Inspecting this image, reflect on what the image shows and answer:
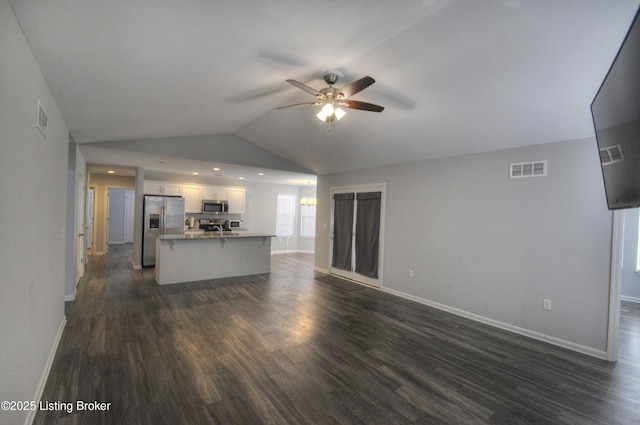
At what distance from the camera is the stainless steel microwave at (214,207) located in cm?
799

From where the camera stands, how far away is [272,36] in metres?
1.97

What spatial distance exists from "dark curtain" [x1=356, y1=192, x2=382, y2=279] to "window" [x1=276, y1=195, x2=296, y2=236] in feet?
14.4

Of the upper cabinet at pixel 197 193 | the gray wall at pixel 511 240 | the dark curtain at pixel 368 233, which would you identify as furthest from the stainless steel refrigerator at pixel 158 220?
the gray wall at pixel 511 240

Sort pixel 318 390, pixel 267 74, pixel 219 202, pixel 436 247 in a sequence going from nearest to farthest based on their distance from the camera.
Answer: pixel 318 390
pixel 267 74
pixel 436 247
pixel 219 202

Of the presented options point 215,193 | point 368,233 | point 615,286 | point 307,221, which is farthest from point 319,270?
point 615,286

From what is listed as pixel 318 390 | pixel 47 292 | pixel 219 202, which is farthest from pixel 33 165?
pixel 219 202

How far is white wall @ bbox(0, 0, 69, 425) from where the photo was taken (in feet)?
4.57

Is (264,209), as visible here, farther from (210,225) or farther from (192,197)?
(192,197)

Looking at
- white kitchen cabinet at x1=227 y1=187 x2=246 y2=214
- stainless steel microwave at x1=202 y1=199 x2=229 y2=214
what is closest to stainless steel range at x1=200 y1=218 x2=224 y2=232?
stainless steel microwave at x1=202 y1=199 x2=229 y2=214

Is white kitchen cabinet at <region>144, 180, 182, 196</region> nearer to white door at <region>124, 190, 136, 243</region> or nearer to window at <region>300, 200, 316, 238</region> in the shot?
white door at <region>124, 190, 136, 243</region>

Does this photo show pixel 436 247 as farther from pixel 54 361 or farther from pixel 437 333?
pixel 54 361

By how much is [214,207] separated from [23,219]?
259 inches

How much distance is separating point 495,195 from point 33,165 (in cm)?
489

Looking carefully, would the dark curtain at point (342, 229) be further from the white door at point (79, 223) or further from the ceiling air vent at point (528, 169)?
the white door at point (79, 223)
